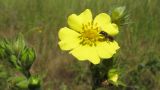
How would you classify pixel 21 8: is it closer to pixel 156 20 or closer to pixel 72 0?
A: pixel 72 0

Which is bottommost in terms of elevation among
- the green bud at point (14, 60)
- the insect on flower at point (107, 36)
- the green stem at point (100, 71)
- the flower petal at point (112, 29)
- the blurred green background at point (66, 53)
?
the blurred green background at point (66, 53)

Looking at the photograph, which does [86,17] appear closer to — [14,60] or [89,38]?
[89,38]

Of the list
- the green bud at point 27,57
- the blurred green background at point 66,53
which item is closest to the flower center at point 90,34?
the green bud at point 27,57

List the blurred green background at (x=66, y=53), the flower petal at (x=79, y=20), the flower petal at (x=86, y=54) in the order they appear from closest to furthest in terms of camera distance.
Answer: the flower petal at (x=86, y=54)
the flower petal at (x=79, y=20)
the blurred green background at (x=66, y=53)

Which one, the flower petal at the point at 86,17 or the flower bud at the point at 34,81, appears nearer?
the flower bud at the point at 34,81

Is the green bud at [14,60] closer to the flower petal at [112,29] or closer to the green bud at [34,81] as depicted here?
the green bud at [34,81]

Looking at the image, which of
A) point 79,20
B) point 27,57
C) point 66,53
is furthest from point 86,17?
point 66,53

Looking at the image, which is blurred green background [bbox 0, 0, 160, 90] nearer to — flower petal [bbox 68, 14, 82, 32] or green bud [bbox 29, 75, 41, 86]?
flower petal [bbox 68, 14, 82, 32]

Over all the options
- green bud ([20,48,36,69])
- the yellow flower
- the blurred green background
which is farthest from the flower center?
the blurred green background

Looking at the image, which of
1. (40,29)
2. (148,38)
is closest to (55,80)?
(40,29)
